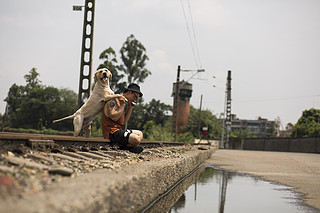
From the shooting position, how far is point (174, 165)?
4840mm

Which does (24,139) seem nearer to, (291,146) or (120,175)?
(120,175)

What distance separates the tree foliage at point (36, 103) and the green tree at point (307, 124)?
1876 inches

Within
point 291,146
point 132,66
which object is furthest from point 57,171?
point 132,66

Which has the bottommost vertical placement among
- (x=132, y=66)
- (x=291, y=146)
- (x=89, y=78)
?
(x=291, y=146)

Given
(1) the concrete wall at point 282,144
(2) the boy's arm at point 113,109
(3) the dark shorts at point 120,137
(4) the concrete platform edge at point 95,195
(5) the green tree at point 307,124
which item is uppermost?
(5) the green tree at point 307,124

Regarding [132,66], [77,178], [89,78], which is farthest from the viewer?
[132,66]

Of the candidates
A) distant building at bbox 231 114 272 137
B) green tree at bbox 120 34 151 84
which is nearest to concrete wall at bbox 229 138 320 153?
green tree at bbox 120 34 151 84

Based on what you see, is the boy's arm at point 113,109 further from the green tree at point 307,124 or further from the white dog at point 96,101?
the green tree at point 307,124

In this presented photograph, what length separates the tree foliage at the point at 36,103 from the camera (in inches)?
2522

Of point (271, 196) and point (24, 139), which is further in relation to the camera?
point (271, 196)

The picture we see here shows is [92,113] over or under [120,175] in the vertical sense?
over

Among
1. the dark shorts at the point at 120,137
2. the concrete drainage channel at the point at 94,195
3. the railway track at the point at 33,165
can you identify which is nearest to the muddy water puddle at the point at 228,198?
the concrete drainage channel at the point at 94,195

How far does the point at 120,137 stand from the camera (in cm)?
550

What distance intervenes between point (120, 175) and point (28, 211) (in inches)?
47.2
